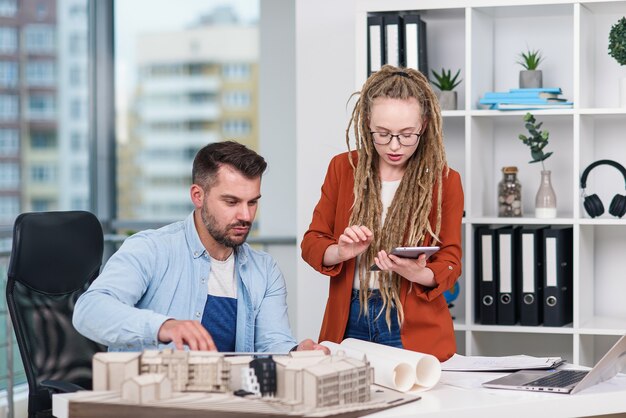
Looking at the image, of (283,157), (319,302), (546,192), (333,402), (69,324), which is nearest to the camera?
(333,402)

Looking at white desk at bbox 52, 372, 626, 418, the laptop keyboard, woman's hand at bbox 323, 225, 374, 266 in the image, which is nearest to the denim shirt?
woman's hand at bbox 323, 225, 374, 266

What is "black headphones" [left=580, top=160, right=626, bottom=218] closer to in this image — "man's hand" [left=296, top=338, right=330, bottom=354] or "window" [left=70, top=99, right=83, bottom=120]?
"man's hand" [left=296, top=338, right=330, bottom=354]

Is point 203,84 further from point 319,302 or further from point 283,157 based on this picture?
point 319,302

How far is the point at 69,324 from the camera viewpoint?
2590 mm

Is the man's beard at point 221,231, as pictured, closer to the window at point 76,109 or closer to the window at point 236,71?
the window at point 76,109

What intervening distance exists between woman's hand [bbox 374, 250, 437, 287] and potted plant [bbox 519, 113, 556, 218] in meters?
1.18

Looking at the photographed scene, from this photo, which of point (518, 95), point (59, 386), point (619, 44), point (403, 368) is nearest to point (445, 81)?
point (518, 95)

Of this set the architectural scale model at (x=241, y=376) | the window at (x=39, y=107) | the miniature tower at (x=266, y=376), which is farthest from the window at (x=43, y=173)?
the miniature tower at (x=266, y=376)

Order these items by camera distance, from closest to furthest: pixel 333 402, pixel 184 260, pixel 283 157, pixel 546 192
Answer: pixel 333 402 → pixel 184 260 → pixel 546 192 → pixel 283 157

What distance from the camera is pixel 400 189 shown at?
248cm

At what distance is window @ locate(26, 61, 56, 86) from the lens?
489cm

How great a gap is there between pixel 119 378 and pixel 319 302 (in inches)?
75.5

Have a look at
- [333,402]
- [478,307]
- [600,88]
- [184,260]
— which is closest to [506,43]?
[600,88]

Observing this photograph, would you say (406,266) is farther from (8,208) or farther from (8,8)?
(8,8)
